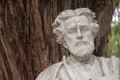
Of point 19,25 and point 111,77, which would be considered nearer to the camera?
point 111,77

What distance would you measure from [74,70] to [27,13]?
2051 millimetres

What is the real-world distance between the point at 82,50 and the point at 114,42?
9.76ft

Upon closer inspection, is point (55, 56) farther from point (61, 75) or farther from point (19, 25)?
point (61, 75)

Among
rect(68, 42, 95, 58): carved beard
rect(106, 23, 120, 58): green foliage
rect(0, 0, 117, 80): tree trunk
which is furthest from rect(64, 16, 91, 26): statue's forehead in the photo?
rect(106, 23, 120, 58): green foliage

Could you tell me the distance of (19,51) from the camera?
6945 millimetres

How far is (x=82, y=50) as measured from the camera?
5.02m

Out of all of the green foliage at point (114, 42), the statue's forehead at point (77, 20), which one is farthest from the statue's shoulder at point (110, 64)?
the green foliage at point (114, 42)

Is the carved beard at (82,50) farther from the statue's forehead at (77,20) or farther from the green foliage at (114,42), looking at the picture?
the green foliage at (114,42)

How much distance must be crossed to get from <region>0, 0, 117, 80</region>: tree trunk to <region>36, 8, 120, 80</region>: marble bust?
1743 millimetres

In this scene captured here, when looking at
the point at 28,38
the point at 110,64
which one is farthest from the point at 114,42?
the point at 110,64

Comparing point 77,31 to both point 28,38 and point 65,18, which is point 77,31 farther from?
point 28,38

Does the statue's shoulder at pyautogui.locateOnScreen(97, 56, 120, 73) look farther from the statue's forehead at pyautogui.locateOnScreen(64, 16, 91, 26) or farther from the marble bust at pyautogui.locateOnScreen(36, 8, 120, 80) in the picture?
the statue's forehead at pyautogui.locateOnScreen(64, 16, 91, 26)

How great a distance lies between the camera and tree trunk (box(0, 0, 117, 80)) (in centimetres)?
692

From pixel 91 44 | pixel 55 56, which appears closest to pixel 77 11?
pixel 91 44
